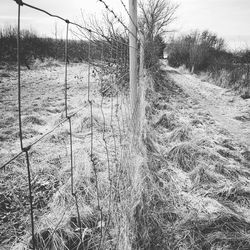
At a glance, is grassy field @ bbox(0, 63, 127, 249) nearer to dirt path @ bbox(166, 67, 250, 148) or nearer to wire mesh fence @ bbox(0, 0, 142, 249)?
wire mesh fence @ bbox(0, 0, 142, 249)

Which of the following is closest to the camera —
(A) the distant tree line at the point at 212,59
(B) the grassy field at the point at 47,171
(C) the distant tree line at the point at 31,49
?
(B) the grassy field at the point at 47,171

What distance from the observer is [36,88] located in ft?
19.2

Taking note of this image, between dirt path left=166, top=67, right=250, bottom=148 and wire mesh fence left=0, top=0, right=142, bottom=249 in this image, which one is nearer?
wire mesh fence left=0, top=0, right=142, bottom=249

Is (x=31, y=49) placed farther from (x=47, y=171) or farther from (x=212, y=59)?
(x=47, y=171)

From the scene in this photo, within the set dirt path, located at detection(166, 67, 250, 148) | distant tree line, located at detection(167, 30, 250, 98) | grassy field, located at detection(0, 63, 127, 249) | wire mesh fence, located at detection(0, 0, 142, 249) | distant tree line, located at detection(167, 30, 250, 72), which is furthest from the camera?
distant tree line, located at detection(167, 30, 250, 72)

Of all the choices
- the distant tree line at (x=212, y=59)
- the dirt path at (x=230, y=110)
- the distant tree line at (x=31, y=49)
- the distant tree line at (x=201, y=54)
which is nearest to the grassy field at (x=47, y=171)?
the dirt path at (x=230, y=110)

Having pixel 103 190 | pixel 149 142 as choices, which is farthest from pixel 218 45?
pixel 103 190

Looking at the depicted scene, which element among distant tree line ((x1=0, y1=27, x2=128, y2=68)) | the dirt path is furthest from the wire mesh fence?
distant tree line ((x1=0, y1=27, x2=128, y2=68))

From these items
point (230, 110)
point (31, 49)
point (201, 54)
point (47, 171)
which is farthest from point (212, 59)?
point (47, 171)

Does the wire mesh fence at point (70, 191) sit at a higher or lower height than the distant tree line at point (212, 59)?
lower

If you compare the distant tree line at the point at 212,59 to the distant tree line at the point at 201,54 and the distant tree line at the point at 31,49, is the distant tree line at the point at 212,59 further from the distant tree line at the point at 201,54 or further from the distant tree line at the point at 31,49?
the distant tree line at the point at 31,49

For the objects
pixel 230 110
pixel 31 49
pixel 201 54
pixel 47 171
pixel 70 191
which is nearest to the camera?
pixel 70 191

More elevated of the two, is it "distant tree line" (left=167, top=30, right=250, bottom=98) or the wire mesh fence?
"distant tree line" (left=167, top=30, right=250, bottom=98)

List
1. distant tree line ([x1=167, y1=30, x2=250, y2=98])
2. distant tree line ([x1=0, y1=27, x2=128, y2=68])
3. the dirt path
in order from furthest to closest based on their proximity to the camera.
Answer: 1. distant tree line ([x1=0, y1=27, x2=128, y2=68])
2. distant tree line ([x1=167, y1=30, x2=250, y2=98])
3. the dirt path
